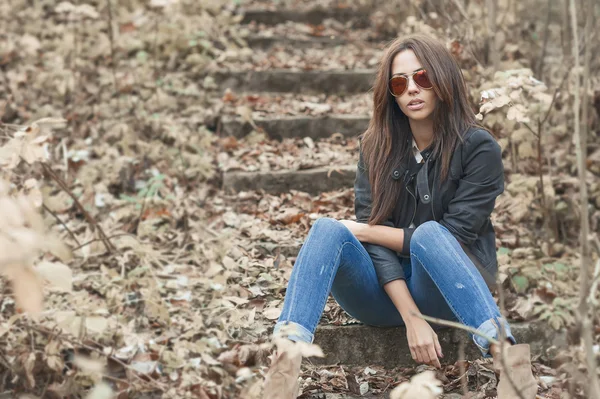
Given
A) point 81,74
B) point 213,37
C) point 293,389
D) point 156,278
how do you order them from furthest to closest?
point 213,37 → point 81,74 → point 156,278 → point 293,389

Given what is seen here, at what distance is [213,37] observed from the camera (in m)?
6.58

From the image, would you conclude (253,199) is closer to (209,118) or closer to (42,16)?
(209,118)

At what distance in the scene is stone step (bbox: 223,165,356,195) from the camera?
15.7 ft

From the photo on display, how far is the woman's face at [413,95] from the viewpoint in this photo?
113 inches

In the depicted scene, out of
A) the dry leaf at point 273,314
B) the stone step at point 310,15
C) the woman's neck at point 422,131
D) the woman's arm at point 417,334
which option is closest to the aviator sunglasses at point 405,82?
the woman's neck at point 422,131

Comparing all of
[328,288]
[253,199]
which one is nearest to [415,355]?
[328,288]

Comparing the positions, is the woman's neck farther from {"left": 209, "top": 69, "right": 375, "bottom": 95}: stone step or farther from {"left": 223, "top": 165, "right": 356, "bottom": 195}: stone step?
{"left": 209, "top": 69, "right": 375, "bottom": 95}: stone step

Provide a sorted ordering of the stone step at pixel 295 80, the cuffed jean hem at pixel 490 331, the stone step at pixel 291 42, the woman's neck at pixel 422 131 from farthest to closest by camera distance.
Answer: the stone step at pixel 291 42, the stone step at pixel 295 80, the woman's neck at pixel 422 131, the cuffed jean hem at pixel 490 331

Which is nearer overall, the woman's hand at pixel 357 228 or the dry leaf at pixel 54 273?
the dry leaf at pixel 54 273

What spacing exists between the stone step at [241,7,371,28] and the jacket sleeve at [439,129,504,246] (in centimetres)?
486

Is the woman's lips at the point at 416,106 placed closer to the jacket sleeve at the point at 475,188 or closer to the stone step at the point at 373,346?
the jacket sleeve at the point at 475,188

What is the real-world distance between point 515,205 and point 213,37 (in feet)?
11.4

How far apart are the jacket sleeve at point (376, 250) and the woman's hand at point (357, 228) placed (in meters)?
0.04

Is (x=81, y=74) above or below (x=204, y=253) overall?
above
